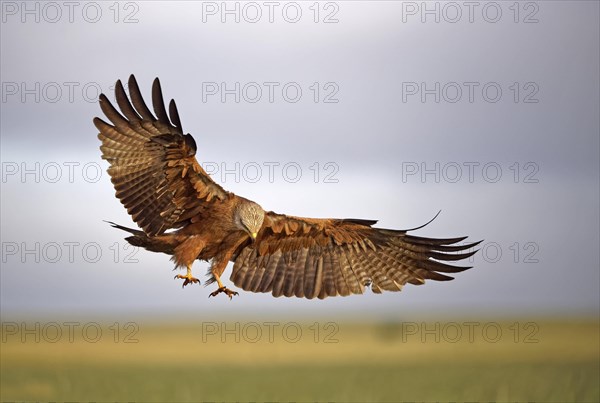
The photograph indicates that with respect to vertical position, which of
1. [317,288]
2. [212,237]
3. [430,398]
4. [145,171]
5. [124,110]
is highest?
[124,110]

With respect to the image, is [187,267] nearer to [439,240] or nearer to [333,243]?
[333,243]

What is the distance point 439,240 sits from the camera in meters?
10.8

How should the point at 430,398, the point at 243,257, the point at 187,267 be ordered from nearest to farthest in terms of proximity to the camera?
the point at 187,267, the point at 243,257, the point at 430,398

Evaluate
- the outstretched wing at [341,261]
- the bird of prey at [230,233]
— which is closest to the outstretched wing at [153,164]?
the bird of prey at [230,233]

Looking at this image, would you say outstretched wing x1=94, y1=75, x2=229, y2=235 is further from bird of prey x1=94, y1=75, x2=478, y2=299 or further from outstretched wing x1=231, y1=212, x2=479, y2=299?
outstretched wing x1=231, y1=212, x2=479, y2=299

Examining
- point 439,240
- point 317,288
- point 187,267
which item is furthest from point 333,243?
point 187,267

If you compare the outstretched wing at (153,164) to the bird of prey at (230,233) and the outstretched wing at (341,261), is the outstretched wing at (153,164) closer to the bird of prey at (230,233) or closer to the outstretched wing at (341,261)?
the bird of prey at (230,233)

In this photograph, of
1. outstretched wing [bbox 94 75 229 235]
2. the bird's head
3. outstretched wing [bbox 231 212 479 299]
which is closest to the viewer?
the bird's head

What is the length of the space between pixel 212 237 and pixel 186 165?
86cm

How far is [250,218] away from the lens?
930 cm

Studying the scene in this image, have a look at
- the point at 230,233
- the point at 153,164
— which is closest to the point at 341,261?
the point at 230,233

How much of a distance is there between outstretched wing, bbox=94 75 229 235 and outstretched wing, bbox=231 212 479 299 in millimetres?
1248

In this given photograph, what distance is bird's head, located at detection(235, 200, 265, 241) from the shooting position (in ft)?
30.5

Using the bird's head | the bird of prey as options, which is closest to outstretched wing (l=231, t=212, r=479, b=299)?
the bird of prey
